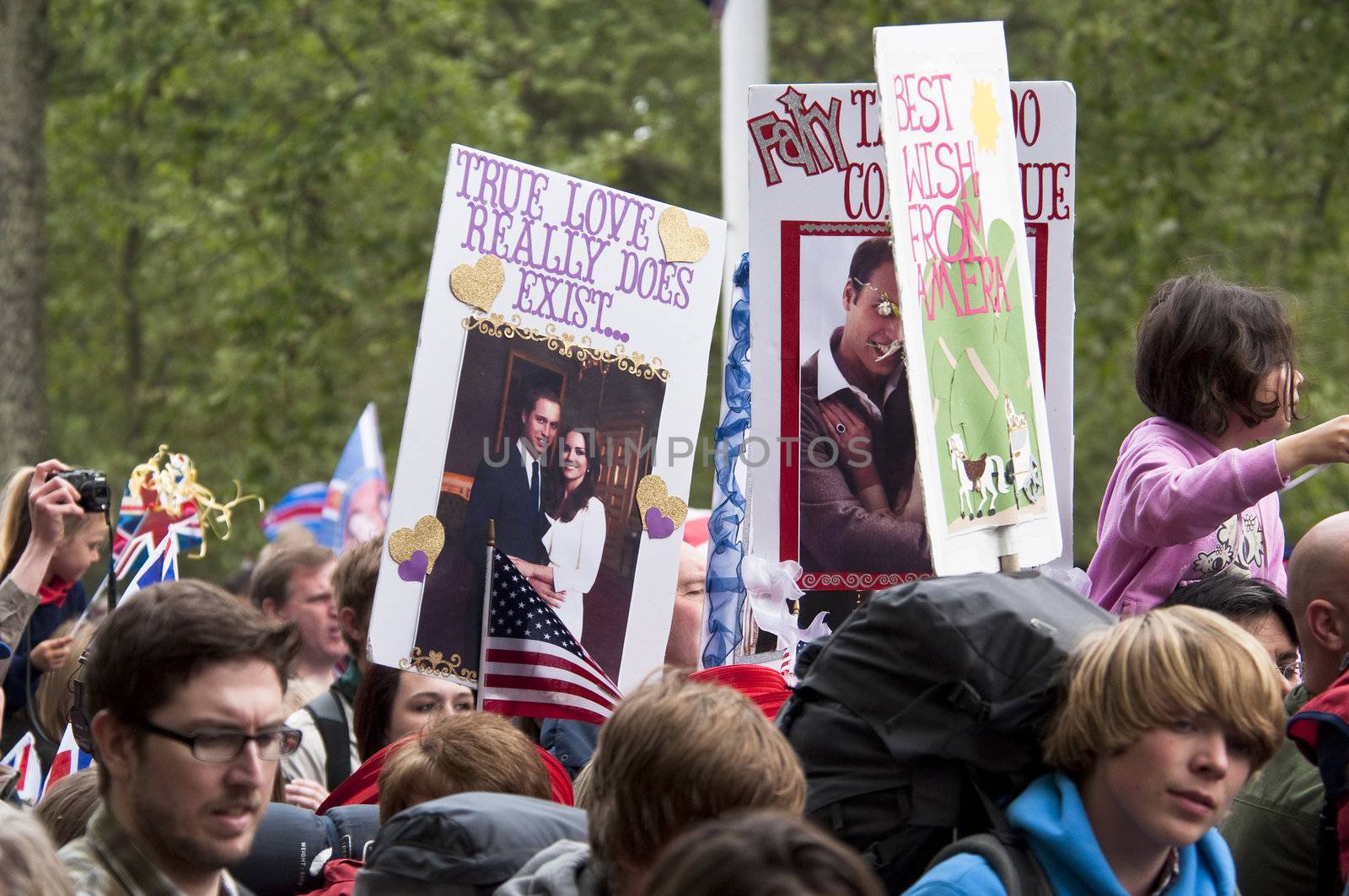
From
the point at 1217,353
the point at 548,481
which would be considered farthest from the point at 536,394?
the point at 1217,353

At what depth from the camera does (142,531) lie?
523 centimetres

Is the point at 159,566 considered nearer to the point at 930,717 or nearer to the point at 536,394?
the point at 536,394

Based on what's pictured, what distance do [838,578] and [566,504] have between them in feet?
2.54

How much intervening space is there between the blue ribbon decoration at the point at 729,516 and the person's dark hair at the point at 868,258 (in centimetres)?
35

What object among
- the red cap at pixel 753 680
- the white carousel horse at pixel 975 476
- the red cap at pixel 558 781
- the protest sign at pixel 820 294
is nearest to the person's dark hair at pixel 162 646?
the red cap at pixel 558 781

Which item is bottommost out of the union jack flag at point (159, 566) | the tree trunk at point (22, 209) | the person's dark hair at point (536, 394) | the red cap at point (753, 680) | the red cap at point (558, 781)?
the red cap at point (558, 781)

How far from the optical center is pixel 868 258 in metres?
3.77

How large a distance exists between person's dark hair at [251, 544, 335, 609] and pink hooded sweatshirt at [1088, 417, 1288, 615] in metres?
3.27

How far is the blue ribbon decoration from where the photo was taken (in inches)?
160

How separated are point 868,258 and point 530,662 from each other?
46.3 inches

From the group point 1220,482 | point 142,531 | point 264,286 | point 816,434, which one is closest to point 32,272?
point 264,286

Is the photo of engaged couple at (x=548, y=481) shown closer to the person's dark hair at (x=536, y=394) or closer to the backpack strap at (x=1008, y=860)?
the person's dark hair at (x=536, y=394)

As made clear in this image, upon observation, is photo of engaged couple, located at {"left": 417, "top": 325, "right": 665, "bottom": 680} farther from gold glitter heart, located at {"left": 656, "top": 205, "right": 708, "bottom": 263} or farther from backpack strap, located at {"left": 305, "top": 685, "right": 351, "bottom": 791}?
backpack strap, located at {"left": 305, "top": 685, "right": 351, "bottom": 791}

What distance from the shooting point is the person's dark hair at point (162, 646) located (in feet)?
8.18
